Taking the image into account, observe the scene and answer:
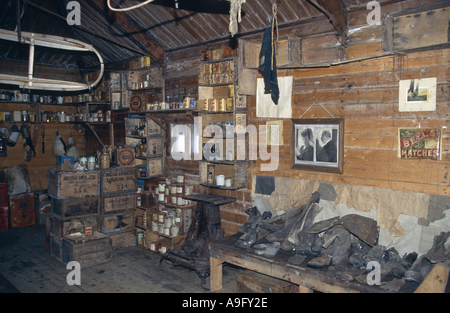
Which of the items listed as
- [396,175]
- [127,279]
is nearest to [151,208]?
[127,279]

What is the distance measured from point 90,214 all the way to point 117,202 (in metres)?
0.50

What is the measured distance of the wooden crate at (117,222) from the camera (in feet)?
20.1

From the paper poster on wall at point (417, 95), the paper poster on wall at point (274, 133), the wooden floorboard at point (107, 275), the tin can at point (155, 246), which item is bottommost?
the wooden floorboard at point (107, 275)

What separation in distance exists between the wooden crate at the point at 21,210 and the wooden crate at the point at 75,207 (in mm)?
2240


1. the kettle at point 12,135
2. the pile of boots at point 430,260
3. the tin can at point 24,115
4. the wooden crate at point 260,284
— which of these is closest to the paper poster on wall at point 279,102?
the wooden crate at point 260,284

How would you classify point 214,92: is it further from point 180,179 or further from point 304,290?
point 304,290

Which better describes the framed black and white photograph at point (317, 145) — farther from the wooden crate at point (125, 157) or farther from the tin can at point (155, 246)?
the wooden crate at point (125, 157)

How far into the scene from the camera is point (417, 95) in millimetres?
3533

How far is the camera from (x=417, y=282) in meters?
3.09

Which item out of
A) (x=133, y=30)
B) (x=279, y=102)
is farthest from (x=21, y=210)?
(x=279, y=102)

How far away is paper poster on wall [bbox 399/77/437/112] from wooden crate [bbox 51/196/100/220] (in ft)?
16.2
